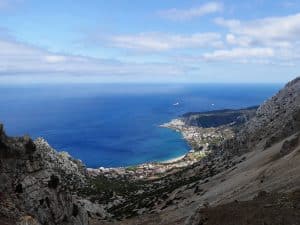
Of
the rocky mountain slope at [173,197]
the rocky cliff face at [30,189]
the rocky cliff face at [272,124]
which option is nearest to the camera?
the rocky mountain slope at [173,197]

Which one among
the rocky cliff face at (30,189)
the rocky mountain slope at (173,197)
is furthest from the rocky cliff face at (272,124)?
the rocky cliff face at (30,189)

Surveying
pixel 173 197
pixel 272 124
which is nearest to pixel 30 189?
pixel 173 197

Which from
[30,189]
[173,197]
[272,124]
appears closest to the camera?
[30,189]

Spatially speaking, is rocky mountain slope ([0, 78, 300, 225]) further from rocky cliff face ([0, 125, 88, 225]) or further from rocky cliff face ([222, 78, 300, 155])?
rocky cliff face ([222, 78, 300, 155])

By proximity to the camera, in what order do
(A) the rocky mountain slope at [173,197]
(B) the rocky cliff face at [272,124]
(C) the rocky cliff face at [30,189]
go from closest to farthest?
1. (A) the rocky mountain slope at [173,197]
2. (C) the rocky cliff face at [30,189]
3. (B) the rocky cliff face at [272,124]

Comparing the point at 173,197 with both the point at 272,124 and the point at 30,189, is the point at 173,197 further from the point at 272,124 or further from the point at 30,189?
the point at 272,124

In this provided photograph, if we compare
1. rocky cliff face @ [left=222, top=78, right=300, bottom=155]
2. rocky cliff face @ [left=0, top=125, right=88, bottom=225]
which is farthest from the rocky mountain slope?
rocky cliff face @ [left=222, top=78, right=300, bottom=155]

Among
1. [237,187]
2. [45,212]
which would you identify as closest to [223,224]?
[45,212]

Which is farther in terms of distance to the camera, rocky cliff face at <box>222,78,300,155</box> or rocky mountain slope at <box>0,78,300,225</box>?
rocky cliff face at <box>222,78,300,155</box>

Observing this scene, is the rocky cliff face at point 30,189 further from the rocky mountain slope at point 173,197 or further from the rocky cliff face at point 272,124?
the rocky cliff face at point 272,124
